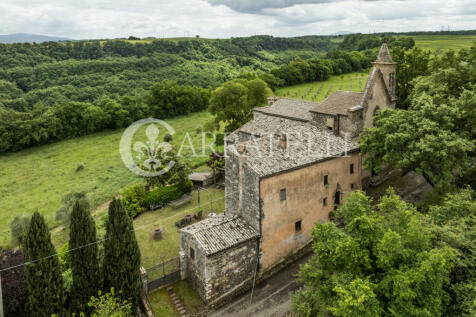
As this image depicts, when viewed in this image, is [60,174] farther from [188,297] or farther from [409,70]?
[409,70]

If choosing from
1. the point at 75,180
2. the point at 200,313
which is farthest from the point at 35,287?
the point at 75,180

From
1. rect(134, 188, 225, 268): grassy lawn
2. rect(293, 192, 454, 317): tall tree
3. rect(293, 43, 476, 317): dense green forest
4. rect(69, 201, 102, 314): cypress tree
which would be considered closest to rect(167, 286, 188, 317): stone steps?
rect(134, 188, 225, 268): grassy lawn

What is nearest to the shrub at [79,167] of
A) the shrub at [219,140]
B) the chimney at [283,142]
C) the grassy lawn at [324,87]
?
the shrub at [219,140]

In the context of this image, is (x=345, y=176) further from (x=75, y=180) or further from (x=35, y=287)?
(x=75, y=180)

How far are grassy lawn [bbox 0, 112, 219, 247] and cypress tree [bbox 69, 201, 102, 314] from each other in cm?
1777

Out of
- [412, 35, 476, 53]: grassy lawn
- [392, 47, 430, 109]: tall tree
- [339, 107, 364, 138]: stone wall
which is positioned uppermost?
[412, 35, 476, 53]: grassy lawn

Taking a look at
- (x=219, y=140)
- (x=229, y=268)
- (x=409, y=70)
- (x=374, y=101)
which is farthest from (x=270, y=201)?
(x=219, y=140)

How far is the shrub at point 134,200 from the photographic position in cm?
3475

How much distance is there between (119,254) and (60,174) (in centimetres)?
4160

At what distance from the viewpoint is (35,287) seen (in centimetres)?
1738

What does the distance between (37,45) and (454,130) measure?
139 metres

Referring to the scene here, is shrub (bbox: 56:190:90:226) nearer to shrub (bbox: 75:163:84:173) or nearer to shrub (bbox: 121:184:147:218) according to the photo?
shrub (bbox: 121:184:147:218)

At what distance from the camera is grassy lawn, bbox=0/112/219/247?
43.5m

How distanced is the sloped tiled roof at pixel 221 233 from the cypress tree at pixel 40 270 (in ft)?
27.7
